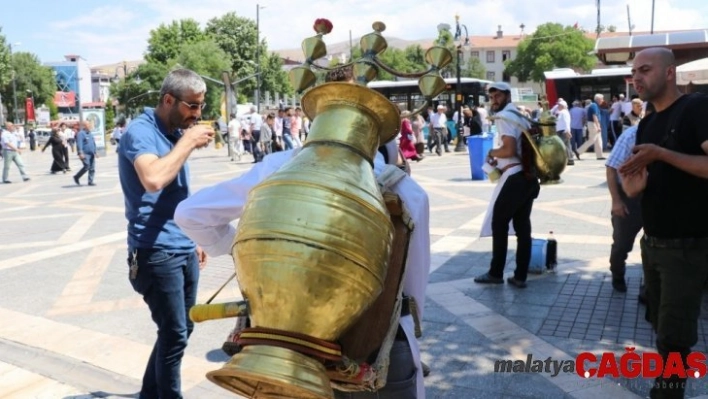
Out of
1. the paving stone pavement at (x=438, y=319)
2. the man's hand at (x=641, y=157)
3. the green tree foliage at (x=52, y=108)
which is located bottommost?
the paving stone pavement at (x=438, y=319)

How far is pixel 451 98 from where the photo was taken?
91.2 ft

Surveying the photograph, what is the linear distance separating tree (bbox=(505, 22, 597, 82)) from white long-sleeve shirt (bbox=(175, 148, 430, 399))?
8001 centimetres

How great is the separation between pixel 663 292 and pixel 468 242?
173 inches

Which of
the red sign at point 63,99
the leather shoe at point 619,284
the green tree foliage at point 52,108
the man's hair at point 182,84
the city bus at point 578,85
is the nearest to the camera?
the man's hair at point 182,84

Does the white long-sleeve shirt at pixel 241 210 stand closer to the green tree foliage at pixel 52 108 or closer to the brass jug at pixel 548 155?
the brass jug at pixel 548 155

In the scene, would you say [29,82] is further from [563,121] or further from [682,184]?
[682,184]

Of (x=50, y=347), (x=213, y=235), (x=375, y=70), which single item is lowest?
(x=50, y=347)

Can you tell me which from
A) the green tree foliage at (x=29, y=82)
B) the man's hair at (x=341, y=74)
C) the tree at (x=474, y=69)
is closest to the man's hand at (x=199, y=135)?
the man's hair at (x=341, y=74)

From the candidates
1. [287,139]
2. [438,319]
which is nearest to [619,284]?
[438,319]

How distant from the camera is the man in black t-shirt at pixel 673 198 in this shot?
287 cm

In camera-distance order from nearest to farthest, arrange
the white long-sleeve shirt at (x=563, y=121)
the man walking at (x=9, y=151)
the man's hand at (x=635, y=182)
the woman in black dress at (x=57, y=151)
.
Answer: the man's hand at (x=635, y=182)
the white long-sleeve shirt at (x=563, y=121)
the man walking at (x=9, y=151)
the woman in black dress at (x=57, y=151)

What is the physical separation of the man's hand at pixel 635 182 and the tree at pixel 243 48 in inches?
2843

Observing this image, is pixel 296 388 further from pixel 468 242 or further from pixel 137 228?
pixel 468 242

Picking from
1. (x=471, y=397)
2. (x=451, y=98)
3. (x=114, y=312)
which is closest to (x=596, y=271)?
(x=471, y=397)
